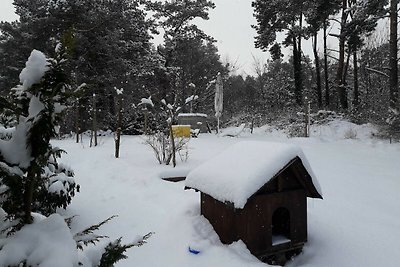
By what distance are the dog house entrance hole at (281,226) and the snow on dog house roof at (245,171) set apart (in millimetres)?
574

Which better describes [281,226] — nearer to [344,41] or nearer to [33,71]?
[33,71]

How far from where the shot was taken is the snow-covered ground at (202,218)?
3.71m

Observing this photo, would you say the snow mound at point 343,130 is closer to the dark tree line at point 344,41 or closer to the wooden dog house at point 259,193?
the dark tree line at point 344,41

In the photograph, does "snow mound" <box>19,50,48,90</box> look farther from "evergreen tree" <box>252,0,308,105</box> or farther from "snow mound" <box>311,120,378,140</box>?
"evergreen tree" <box>252,0,308,105</box>

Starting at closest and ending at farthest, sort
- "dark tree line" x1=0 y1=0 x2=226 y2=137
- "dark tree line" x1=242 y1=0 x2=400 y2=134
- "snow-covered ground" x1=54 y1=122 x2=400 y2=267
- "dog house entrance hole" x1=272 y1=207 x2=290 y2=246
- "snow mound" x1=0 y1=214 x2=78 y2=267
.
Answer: "snow mound" x1=0 y1=214 x2=78 y2=267 → "snow-covered ground" x1=54 y1=122 x2=400 y2=267 → "dog house entrance hole" x1=272 y1=207 x2=290 y2=246 → "dark tree line" x1=242 y1=0 x2=400 y2=134 → "dark tree line" x1=0 y1=0 x2=226 y2=137

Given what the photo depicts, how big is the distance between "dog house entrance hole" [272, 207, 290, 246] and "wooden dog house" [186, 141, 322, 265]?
0.5 inches

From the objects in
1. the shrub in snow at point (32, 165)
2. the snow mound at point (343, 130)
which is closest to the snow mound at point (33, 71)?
the shrub in snow at point (32, 165)

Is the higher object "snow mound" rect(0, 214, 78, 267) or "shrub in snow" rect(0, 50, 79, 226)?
"shrub in snow" rect(0, 50, 79, 226)

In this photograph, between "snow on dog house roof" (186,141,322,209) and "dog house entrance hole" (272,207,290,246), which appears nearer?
"snow on dog house roof" (186,141,322,209)

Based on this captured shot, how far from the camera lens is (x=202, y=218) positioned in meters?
4.39

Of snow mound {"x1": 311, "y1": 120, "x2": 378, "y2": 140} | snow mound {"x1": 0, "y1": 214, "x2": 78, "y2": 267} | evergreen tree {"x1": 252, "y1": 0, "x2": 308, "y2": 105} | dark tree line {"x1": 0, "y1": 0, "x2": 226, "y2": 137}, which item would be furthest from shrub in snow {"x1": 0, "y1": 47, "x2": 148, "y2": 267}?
evergreen tree {"x1": 252, "y1": 0, "x2": 308, "y2": 105}

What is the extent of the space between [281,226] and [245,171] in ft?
5.16

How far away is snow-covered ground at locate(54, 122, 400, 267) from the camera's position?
12.2 feet

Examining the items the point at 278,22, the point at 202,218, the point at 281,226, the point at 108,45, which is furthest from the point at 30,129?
the point at 278,22
